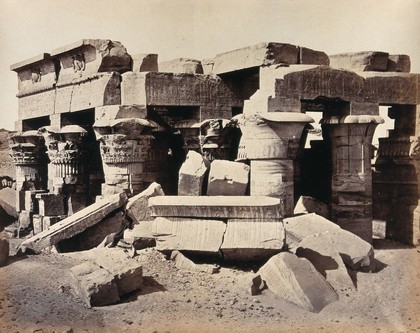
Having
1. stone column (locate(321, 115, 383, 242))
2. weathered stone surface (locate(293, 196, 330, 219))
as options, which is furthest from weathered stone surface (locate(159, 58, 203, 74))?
weathered stone surface (locate(293, 196, 330, 219))

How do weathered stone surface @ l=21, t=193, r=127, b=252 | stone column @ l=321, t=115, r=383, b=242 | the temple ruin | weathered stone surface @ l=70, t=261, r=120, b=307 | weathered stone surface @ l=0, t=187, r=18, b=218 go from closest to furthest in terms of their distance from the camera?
1. weathered stone surface @ l=70, t=261, r=120, b=307
2. weathered stone surface @ l=21, t=193, r=127, b=252
3. the temple ruin
4. stone column @ l=321, t=115, r=383, b=242
5. weathered stone surface @ l=0, t=187, r=18, b=218

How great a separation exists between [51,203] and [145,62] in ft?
11.9

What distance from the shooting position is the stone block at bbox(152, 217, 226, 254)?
6758 mm

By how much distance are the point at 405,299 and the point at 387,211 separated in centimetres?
445

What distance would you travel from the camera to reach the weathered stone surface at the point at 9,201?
41.4 ft

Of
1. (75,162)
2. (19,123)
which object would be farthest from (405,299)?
(19,123)

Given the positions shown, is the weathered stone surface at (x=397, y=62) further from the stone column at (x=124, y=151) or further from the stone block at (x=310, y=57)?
the stone column at (x=124, y=151)

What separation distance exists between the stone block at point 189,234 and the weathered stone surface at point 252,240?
0.45ft

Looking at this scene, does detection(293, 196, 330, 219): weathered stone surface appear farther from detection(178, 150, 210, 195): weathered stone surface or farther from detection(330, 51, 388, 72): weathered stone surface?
detection(330, 51, 388, 72): weathered stone surface

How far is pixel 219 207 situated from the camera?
6.96m

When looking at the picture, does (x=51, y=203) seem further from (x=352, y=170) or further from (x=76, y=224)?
(x=352, y=170)

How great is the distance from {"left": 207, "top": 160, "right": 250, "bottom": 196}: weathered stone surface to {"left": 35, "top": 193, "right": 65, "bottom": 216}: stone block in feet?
13.7

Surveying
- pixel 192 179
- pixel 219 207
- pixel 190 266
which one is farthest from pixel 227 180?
pixel 190 266

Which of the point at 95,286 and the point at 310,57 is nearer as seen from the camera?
the point at 95,286
